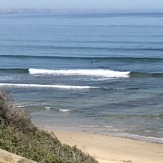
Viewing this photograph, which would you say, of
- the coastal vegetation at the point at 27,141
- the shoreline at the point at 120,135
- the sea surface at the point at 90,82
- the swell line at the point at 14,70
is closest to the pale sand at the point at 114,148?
the shoreline at the point at 120,135

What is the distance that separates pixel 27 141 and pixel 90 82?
2276 cm

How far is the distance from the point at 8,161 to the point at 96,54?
132 ft

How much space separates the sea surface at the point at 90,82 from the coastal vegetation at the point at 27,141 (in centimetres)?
788

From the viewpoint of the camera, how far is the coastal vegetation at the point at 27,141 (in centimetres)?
754

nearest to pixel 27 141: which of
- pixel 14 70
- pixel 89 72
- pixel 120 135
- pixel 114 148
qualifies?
pixel 114 148

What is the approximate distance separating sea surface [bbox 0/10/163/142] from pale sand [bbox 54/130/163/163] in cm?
91

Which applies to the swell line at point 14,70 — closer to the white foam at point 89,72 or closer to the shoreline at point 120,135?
the white foam at point 89,72

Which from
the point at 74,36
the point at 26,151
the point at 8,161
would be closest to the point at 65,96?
the point at 26,151

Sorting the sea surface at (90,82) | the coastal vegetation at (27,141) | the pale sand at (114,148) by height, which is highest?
the sea surface at (90,82)

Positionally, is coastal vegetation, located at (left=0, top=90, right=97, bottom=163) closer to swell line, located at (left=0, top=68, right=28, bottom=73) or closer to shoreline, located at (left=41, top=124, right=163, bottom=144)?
shoreline, located at (left=41, top=124, right=163, bottom=144)

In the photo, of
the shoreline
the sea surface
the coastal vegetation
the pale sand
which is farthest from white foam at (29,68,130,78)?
the coastal vegetation

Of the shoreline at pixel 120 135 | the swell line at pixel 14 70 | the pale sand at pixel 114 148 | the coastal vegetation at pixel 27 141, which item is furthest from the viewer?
the swell line at pixel 14 70

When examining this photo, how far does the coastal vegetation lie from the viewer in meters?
7.54

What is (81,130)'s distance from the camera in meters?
18.1
